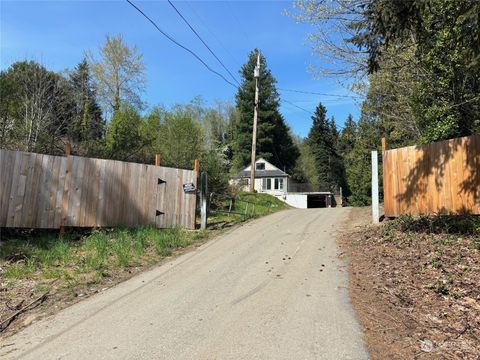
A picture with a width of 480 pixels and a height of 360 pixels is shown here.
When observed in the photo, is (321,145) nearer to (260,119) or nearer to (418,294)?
(260,119)

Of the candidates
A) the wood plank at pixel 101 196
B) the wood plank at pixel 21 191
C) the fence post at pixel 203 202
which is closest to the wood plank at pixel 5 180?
the wood plank at pixel 21 191

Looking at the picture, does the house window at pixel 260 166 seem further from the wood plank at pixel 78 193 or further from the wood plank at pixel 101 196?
the wood plank at pixel 78 193

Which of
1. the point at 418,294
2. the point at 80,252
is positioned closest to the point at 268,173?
the point at 80,252

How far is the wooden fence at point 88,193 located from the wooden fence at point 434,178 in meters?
5.68

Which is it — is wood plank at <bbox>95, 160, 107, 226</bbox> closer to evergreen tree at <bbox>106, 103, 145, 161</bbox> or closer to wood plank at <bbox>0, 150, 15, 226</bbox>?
wood plank at <bbox>0, 150, 15, 226</bbox>

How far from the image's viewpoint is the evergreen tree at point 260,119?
58.2 meters

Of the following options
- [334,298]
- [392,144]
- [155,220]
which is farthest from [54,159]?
[392,144]

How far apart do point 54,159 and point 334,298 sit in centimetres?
738

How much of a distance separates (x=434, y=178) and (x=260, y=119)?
48.6 meters

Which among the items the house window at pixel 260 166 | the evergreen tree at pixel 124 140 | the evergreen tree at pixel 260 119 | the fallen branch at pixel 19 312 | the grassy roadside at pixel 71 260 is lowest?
the fallen branch at pixel 19 312

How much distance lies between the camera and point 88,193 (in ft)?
35.8

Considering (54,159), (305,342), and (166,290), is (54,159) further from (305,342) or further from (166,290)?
(305,342)

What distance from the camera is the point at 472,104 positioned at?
1220 cm

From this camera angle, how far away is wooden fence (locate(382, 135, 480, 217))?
9617 mm
